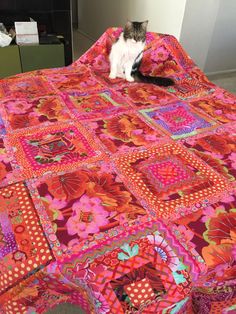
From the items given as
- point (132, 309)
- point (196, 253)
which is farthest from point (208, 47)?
point (132, 309)

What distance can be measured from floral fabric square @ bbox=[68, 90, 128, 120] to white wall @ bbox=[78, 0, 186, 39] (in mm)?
1387

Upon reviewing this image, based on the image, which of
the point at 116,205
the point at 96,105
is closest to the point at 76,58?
the point at 96,105

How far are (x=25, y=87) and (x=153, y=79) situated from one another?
0.86 meters

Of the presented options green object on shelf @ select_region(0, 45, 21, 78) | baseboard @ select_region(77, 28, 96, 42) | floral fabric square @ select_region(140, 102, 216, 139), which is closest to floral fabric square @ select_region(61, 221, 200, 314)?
floral fabric square @ select_region(140, 102, 216, 139)

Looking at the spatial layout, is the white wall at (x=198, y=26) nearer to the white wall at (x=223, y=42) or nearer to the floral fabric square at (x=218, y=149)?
the white wall at (x=223, y=42)

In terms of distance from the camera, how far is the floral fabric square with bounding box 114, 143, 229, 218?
99 centimetres

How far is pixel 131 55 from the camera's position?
1913mm

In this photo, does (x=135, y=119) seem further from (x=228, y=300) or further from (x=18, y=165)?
(x=228, y=300)

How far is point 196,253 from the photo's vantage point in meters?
0.82

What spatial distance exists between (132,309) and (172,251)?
197 mm

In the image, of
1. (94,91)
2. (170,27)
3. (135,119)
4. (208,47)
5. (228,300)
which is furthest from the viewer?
(208,47)

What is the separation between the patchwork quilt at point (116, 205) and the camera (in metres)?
0.78

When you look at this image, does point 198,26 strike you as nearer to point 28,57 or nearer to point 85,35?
point 28,57

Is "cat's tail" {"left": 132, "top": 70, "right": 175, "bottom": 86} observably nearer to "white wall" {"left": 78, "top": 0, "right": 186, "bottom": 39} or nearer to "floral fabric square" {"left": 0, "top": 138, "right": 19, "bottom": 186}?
"white wall" {"left": 78, "top": 0, "right": 186, "bottom": 39}
